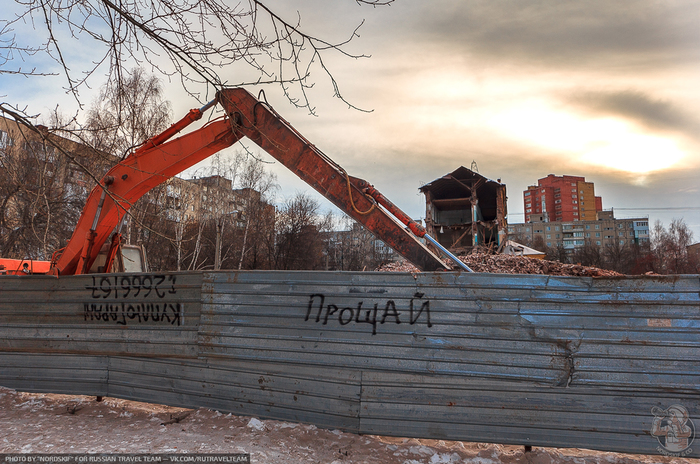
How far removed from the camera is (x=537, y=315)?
10.8 feet

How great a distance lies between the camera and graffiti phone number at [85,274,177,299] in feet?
13.8

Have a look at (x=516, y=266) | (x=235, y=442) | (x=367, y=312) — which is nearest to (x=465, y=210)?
(x=516, y=266)

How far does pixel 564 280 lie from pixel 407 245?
2170 millimetres

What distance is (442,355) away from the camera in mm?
3396

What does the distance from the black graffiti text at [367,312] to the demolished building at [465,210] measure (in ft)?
35.1

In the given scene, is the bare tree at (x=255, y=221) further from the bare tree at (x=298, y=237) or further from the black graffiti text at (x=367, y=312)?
the black graffiti text at (x=367, y=312)

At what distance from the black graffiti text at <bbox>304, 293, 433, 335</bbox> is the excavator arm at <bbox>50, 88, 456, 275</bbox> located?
67.0 inches

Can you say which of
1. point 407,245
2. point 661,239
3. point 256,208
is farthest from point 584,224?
point 407,245

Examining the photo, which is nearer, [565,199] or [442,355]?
[442,355]

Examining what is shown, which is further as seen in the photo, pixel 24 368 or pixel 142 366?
pixel 24 368

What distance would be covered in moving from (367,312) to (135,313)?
2.55m

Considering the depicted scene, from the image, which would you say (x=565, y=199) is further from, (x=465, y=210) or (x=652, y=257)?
(x=465, y=210)

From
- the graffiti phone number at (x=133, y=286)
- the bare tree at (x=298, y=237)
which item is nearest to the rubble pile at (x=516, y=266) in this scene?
the graffiti phone number at (x=133, y=286)

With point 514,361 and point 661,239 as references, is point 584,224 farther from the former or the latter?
point 514,361
